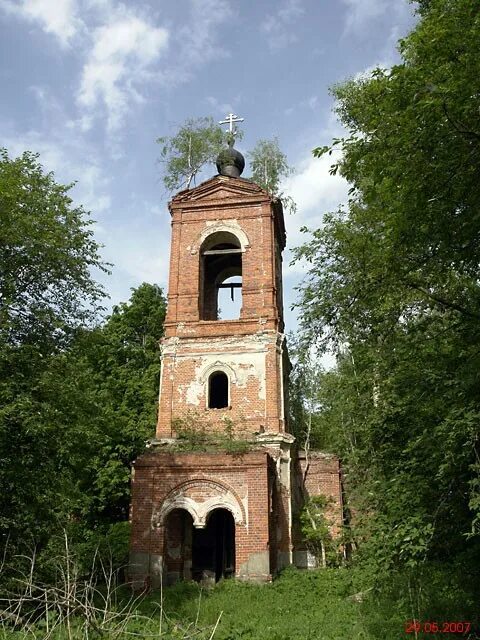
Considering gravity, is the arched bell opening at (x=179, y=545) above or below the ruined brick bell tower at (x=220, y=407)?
below

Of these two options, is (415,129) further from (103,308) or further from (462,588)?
(103,308)

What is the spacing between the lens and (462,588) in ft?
27.9

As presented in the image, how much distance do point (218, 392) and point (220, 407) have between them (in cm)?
67

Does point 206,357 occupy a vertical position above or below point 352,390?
above

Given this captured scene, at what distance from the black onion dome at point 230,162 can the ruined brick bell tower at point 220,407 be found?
0.11ft

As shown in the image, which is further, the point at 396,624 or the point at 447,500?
the point at 396,624

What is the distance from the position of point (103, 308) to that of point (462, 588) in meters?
8.35

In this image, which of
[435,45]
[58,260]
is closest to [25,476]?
[58,260]

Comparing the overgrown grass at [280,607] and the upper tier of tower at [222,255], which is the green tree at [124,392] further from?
the overgrown grass at [280,607]

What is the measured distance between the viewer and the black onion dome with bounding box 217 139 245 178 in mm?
19141

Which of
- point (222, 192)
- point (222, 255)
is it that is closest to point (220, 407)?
point (222, 255)

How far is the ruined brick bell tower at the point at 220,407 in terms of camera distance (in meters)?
13.1
